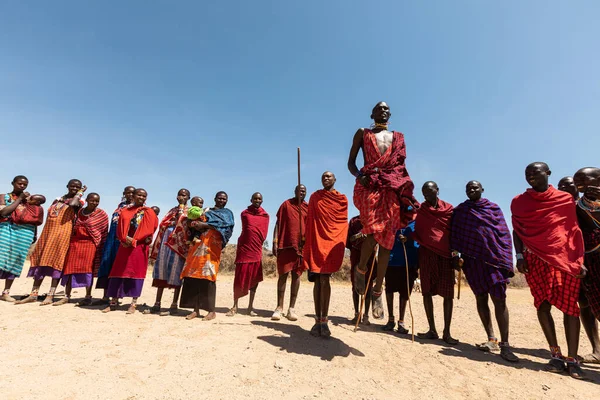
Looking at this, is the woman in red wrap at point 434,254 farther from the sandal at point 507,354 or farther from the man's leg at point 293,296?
the man's leg at point 293,296

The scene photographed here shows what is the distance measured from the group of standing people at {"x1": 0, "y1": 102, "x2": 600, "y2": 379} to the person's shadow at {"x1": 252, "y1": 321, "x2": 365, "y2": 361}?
0.91 feet

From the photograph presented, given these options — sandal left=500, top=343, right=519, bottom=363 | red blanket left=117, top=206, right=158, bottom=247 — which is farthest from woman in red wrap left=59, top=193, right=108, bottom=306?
sandal left=500, top=343, right=519, bottom=363

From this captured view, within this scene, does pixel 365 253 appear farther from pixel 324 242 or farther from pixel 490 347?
pixel 490 347

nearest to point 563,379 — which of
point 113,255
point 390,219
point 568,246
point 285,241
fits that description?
point 568,246

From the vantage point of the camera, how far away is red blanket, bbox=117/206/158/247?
6621 mm

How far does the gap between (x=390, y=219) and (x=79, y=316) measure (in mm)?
5706

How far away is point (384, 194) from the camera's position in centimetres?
411

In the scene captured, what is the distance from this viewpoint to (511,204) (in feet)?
17.1

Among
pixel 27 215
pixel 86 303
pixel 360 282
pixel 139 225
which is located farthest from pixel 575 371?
pixel 27 215

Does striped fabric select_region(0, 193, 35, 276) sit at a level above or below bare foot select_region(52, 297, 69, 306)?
above

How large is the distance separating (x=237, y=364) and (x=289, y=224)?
3558 mm

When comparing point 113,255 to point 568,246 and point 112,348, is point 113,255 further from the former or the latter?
point 568,246

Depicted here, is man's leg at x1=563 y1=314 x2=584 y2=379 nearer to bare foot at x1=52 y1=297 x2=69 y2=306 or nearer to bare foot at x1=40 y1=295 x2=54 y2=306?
bare foot at x1=52 y1=297 x2=69 y2=306

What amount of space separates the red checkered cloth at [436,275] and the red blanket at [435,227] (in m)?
0.20
